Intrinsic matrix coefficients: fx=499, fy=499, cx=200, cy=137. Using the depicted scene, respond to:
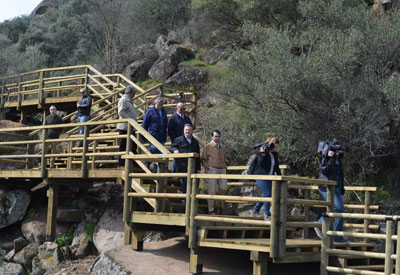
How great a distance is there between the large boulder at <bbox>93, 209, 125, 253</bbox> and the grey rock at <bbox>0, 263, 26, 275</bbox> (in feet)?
6.19

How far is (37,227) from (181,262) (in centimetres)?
632

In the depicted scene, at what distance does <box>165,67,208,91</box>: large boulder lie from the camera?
26.3 meters

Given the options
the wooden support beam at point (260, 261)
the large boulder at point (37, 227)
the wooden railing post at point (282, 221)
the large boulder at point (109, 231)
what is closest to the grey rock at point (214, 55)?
the large boulder at point (37, 227)

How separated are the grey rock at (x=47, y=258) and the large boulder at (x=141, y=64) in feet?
64.7

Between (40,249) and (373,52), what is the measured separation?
35.6ft

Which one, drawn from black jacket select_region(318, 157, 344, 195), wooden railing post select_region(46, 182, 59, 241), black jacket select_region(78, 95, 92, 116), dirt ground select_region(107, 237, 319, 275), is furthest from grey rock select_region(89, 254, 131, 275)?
black jacket select_region(78, 95, 92, 116)

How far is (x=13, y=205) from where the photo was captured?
45.5 ft

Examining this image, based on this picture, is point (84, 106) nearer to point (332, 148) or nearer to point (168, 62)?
point (332, 148)

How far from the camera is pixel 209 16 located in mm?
28125

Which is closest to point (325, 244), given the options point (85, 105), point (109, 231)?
point (109, 231)

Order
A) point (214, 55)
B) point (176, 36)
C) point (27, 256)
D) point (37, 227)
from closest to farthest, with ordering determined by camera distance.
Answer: point (27, 256) → point (37, 227) → point (214, 55) → point (176, 36)

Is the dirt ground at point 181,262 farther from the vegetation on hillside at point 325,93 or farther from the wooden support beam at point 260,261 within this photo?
the vegetation on hillside at point 325,93

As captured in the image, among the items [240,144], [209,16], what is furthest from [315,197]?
[209,16]

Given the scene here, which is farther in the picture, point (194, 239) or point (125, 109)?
point (125, 109)
